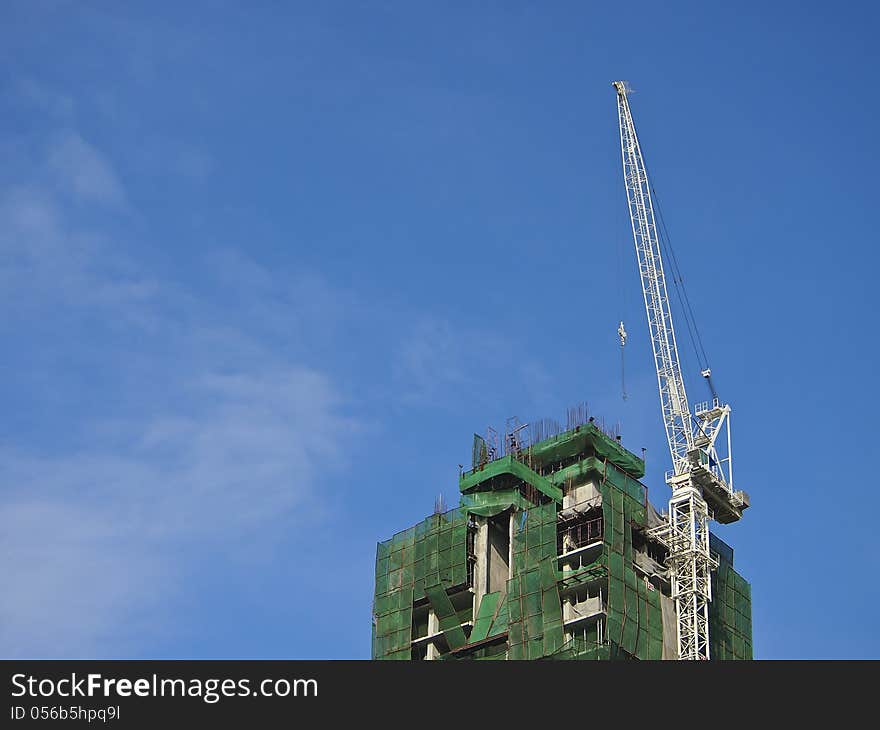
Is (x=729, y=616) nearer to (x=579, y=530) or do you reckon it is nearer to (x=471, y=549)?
(x=579, y=530)

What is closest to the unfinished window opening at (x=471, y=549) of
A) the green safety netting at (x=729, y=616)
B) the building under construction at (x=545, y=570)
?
the building under construction at (x=545, y=570)

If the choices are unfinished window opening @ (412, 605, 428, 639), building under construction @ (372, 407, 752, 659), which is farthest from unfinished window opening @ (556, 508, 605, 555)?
unfinished window opening @ (412, 605, 428, 639)

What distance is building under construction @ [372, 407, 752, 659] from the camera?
561 ft

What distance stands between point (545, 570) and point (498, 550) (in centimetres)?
1162

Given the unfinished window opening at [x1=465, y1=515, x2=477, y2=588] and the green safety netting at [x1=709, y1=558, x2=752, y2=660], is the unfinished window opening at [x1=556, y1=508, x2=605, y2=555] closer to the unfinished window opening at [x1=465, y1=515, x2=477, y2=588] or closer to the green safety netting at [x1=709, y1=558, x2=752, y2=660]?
the unfinished window opening at [x1=465, y1=515, x2=477, y2=588]

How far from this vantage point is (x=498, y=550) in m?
184

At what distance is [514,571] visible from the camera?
577ft

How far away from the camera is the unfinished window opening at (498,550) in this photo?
182000 millimetres

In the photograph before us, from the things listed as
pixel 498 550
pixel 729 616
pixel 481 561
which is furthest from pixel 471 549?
pixel 729 616

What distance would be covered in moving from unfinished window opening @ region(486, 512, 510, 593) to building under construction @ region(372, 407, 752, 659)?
0.35ft
